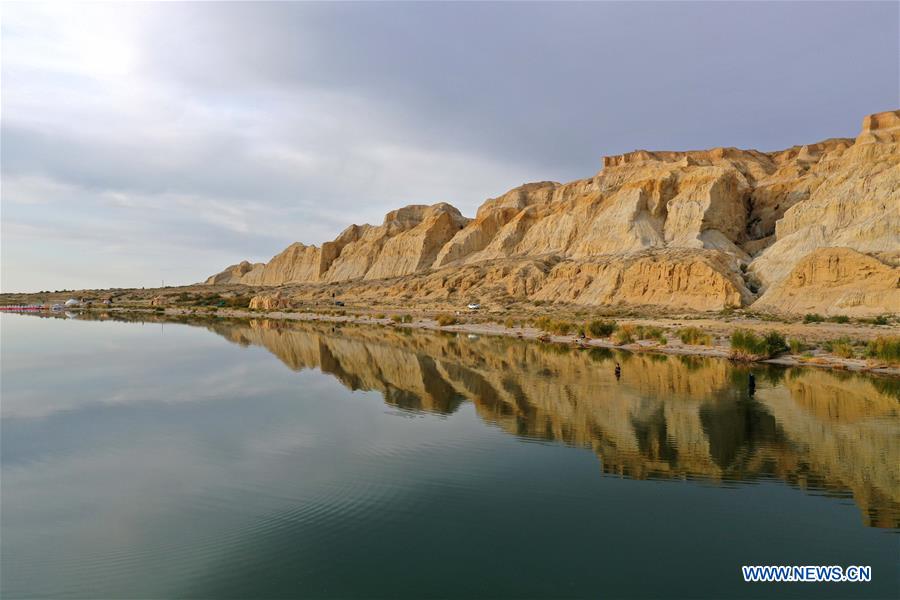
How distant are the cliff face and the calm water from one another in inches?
1183

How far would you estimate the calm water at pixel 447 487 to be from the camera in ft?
22.5

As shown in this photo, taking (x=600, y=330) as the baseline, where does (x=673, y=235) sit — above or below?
above

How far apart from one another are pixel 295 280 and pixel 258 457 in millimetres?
112400

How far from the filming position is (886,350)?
2150 cm

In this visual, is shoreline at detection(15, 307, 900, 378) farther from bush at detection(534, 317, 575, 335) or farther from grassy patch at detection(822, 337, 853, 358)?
bush at detection(534, 317, 575, 335)

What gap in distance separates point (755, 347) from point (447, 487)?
2014 cm

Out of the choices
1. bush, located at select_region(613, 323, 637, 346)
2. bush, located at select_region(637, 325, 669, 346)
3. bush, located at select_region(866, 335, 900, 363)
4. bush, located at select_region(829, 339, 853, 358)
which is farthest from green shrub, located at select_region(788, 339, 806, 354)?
bush, located at select_region(613, 323, 637, 346)

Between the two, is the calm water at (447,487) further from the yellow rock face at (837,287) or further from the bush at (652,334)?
the yellow rock face at (837,287)

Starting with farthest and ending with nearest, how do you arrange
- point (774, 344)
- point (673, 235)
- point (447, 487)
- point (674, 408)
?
point (673, 235) → point (774, 344) → point (674, 408) → point (447, 487)

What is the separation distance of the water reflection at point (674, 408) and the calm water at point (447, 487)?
3.7 inches

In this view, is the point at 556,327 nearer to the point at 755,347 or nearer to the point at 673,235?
the point at 755,347

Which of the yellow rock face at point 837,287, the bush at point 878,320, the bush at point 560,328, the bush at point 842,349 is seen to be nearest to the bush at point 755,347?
the bush at point 842,349

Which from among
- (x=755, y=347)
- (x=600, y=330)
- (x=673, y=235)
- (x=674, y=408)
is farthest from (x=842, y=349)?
(x=673, y=235)

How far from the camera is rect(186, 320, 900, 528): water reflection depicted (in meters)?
10.7
